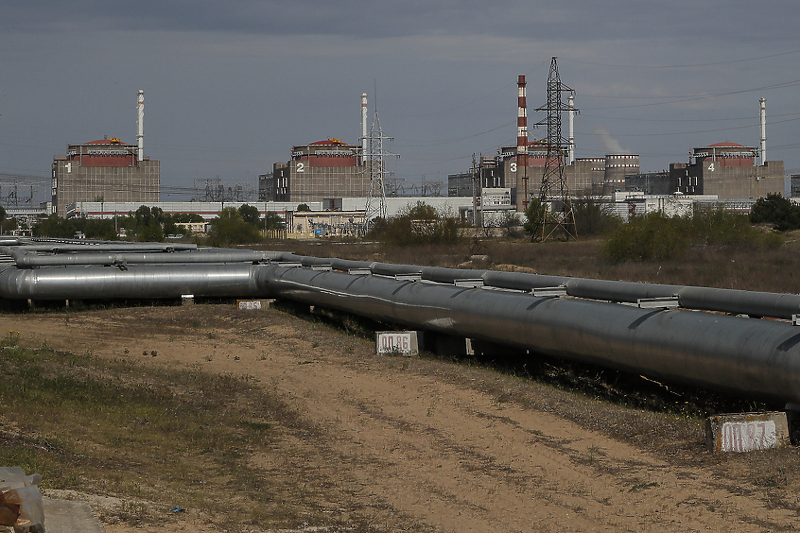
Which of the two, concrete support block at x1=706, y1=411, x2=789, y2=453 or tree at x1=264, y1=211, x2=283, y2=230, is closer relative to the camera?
concrete support block at x1=706, y1=411, x2=789, y2=453

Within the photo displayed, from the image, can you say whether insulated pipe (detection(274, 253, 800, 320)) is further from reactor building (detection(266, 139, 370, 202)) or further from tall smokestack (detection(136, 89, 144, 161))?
reactor building (detection(266, 139, 370, 202))

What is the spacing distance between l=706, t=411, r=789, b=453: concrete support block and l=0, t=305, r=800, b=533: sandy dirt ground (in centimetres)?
47

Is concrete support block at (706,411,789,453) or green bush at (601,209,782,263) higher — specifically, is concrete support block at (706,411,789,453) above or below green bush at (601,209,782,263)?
below

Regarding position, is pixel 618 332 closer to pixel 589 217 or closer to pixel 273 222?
pixel 589 217

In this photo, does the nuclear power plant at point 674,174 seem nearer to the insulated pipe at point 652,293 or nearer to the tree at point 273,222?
the tree at point 273,222

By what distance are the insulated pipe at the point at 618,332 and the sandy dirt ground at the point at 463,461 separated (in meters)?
0.92

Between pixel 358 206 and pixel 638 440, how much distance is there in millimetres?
131261

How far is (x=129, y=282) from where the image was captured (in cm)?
2420

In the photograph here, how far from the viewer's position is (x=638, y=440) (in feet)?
30.4

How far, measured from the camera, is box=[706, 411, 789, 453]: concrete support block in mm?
8383

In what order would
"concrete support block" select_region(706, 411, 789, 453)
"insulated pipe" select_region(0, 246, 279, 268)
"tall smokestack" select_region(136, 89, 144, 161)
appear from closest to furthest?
"concrete support block" select_region(706, 411, 789, 453)
"insulated pipe" select_region(0, 246, 279, 268)
"tall smokestack" select_region(136, 89, 144, 161)

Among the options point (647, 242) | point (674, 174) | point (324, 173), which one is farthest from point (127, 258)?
point (674, 174)

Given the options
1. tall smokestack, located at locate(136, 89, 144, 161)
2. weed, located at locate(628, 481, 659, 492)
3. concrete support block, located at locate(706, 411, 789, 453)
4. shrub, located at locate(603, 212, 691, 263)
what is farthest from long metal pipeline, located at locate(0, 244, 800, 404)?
tall smokestack, located at locate(136, 89, 144, 161)

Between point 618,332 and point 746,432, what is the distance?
3093 millimetres
